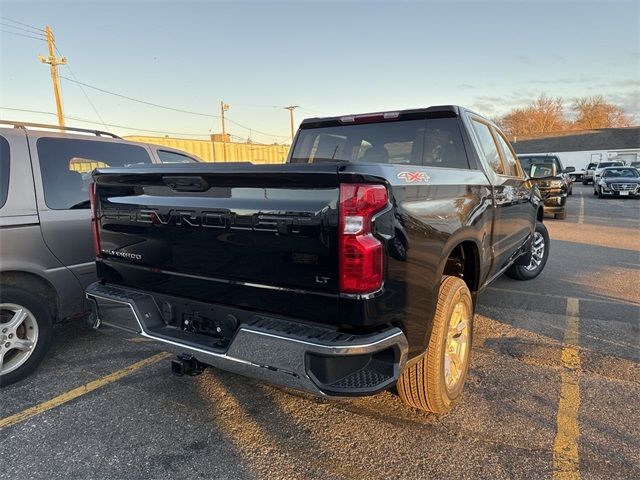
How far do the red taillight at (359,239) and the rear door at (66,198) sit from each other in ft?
8.99

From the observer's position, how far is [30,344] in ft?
11.5

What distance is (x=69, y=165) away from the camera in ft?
12.8

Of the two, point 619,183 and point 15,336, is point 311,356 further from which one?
point 619,183

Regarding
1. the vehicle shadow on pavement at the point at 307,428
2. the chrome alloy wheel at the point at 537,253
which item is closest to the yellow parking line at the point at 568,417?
the vehicle shadow on pavement at the point at 307,428

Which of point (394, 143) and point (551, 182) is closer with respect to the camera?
point (394, 143)

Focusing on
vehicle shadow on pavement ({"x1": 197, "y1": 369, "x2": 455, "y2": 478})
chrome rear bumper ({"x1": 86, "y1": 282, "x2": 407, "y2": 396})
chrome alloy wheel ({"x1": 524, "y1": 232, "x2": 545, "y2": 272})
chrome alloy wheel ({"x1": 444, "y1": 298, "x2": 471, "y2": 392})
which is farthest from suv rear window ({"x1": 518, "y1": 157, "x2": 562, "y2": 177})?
chrome rear bumper ({"x1": 86, "y1": 282, "x2": 407, "y2": 396})

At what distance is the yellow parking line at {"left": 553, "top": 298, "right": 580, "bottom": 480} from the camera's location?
243 cm

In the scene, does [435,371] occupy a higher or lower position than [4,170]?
lower

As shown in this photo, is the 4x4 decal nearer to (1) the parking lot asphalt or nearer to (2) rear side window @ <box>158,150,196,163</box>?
(1) the parking lot asphalt

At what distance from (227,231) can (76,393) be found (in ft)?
6.55

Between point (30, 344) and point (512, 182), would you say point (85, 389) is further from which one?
point (512, 182)

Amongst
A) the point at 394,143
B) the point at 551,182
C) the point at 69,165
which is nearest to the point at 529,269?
the point at 394,143

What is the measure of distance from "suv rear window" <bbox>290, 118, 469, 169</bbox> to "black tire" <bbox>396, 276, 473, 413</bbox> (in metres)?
1.31

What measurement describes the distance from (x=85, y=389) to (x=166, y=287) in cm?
131
